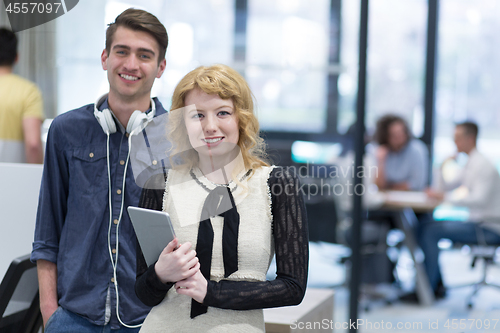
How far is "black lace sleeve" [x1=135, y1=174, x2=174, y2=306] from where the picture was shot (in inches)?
41.4

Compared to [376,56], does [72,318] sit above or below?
below

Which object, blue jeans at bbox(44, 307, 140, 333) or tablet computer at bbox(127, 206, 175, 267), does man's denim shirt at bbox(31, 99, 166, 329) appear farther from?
tablet computer at bbox(127, 206, 175, 267)

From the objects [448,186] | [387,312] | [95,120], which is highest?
[95,120]

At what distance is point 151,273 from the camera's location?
105cm

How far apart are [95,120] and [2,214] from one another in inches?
22.5

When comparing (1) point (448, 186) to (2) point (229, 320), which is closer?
(2) point (229, 320)

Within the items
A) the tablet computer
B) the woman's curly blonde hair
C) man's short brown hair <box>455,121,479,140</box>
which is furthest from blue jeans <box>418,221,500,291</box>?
the tablet computer

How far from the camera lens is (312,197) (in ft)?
12.9

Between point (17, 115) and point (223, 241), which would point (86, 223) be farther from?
point (17, 115)

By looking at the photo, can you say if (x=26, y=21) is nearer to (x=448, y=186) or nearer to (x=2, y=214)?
(x=2, y=214)

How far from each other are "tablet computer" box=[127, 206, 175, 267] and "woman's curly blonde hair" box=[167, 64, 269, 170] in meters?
0.22

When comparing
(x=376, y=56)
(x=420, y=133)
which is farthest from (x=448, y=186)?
(x=376, y=56)

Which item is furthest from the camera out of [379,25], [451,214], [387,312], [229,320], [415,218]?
[379,25]

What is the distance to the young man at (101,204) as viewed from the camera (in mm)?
1374
